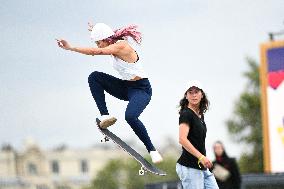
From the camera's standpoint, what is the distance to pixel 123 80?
31.2 feet

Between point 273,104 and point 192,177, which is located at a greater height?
point 273,104

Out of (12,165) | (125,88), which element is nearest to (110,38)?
(125,88)

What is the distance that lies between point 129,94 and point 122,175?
83.8m

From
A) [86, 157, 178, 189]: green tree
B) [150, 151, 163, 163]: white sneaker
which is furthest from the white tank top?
[86, 157, 178, 189]: green tree

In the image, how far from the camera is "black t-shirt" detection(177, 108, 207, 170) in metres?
8.62

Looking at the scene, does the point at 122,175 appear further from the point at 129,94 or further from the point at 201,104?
the point at 201,104

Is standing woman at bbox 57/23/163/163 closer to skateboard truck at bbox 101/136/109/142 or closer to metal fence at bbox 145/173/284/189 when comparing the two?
skateboard truck at bbox 101/136/109/142

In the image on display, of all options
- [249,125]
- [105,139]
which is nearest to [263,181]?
[105,139]

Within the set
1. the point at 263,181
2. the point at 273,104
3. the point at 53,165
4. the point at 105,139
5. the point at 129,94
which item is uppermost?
the point at 53,165

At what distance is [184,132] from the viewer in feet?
28.1

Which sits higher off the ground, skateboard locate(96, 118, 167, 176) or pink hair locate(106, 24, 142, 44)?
pink hair locate(106, 24, 142, 44)

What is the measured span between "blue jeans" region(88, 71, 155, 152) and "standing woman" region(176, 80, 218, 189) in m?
0.74

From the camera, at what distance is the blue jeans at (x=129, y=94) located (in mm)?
9391

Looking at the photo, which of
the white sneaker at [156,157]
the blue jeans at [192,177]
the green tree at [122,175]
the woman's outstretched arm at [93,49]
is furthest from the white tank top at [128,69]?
the green tree at [122,175]
